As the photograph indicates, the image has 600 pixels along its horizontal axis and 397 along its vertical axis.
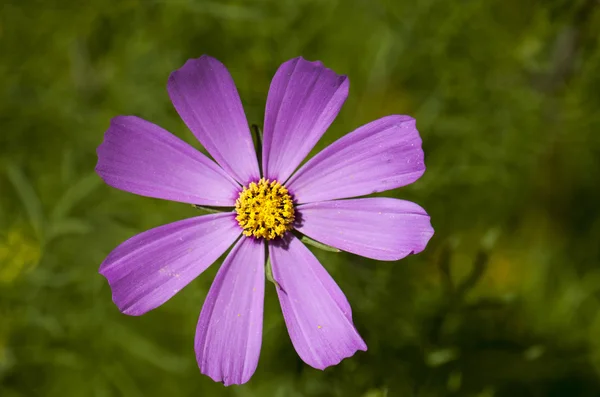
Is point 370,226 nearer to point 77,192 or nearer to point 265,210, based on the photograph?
point 265,210

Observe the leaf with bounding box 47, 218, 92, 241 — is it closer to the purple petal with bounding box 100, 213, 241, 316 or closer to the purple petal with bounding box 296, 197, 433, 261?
the purple petal with bounding box 100, 213, 241, 316

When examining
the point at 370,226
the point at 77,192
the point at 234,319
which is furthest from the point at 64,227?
the point at 370,226

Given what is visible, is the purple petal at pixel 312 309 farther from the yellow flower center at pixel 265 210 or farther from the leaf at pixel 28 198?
the leaf at pixel 28 198

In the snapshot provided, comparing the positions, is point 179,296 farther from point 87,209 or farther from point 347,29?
point 347,29

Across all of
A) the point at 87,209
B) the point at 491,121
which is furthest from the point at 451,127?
the point at 87,209

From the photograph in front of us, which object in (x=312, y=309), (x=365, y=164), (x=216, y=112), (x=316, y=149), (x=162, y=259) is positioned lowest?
(x=312, y=309)
